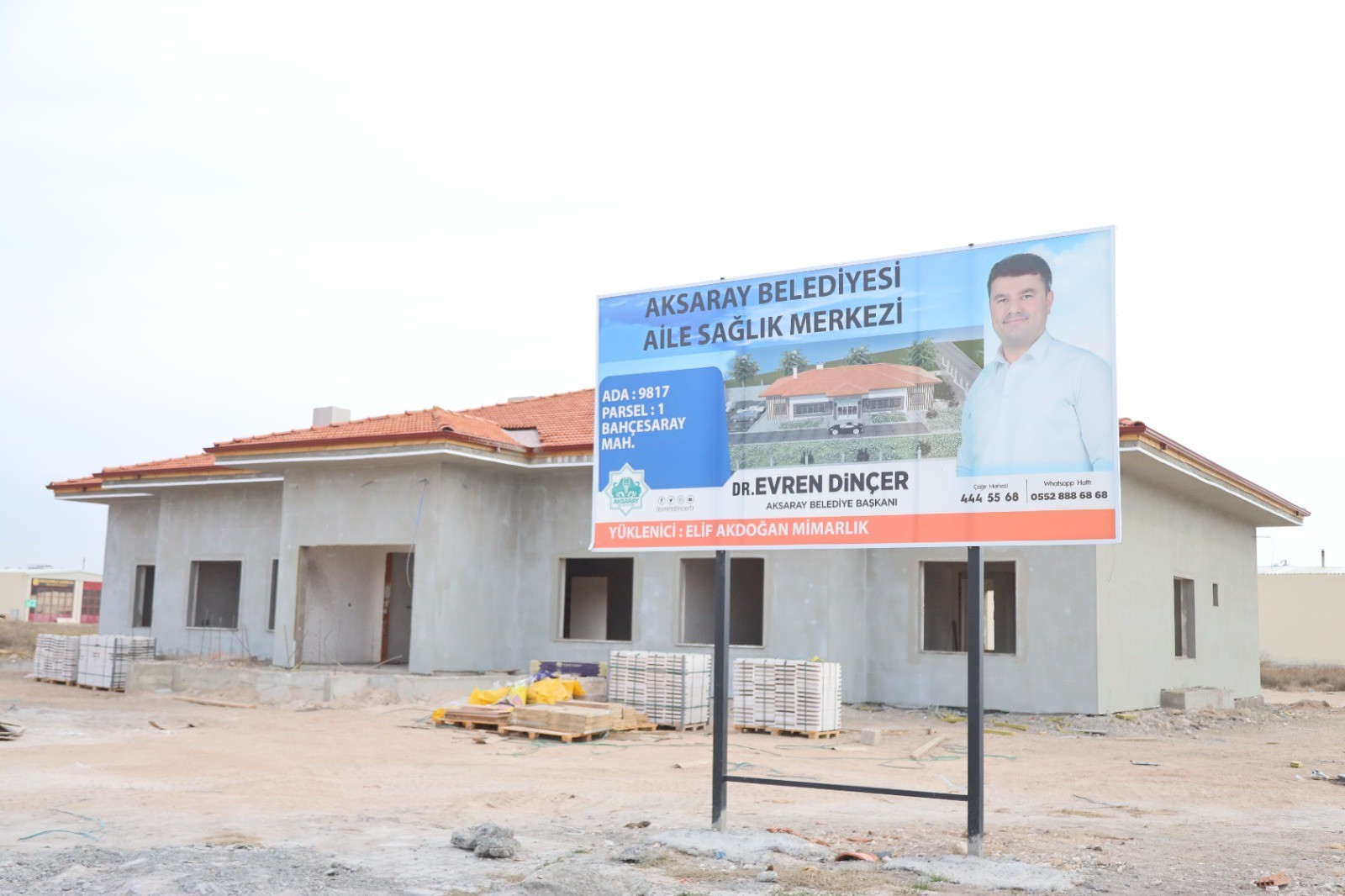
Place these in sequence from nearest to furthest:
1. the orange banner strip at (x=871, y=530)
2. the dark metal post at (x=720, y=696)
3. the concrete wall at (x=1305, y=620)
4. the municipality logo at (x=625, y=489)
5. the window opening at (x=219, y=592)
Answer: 1. the orange banner strip at (x=871, y=530)
2. the dark metal post at (x=720, y=696)
3. the municipality logo at (x=625, y=489)
4. the window opening at (x=219, y=592)
5. the concrete wall at (x=1305, y=620)

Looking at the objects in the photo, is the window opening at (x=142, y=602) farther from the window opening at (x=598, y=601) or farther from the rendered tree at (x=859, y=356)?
the rendered tree at (x=859, y=356)

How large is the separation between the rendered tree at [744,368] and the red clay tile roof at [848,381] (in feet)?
0.58

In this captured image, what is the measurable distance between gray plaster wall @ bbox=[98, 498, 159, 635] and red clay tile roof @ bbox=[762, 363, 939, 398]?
22720mm

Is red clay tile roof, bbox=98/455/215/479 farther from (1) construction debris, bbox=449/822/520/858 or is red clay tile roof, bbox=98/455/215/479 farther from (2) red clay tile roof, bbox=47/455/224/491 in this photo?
(1) construction debris, bbox=449/822/520/858

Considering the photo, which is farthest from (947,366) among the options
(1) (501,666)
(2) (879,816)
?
(1) (501,666)

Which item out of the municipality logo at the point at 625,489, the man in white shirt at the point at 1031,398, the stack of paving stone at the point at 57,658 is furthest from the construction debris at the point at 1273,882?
the stack of paving stone at the point at 57,658

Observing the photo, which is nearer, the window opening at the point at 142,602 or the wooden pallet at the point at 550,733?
the wooden pallet at the point at 550,733

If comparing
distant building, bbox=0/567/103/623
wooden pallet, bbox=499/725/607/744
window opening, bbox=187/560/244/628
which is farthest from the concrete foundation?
distant building, bbox=0/567/103/623

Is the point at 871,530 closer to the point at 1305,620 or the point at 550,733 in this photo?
the point at 550,733

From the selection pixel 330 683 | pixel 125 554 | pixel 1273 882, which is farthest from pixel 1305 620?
pixel 1273 882

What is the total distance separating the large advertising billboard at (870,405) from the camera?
7.42 m

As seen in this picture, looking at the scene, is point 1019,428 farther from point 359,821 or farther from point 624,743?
point 624,743

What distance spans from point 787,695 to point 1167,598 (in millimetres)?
8264

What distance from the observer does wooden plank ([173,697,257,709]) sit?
18484 mm
